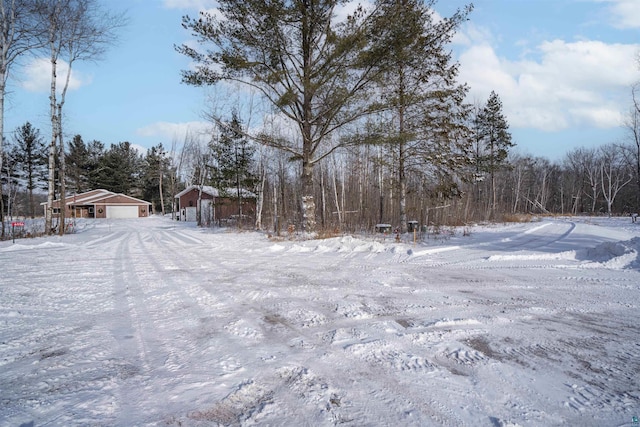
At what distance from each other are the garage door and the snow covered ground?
2027 inches

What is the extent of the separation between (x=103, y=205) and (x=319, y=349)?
58.6m

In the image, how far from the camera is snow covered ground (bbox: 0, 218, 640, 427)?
7.73 ft

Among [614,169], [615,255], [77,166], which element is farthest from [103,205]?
[614,169]

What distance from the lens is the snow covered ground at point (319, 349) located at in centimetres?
236

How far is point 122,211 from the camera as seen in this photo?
52.6 meters

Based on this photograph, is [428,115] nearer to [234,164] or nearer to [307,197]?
[307,197]

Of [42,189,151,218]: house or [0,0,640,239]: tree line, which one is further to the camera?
[42,189,151,218]: house

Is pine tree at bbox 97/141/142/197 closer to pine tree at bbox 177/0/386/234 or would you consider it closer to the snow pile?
pine tree at bbox 177/0/386/234

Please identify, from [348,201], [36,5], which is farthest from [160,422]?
[348,201]

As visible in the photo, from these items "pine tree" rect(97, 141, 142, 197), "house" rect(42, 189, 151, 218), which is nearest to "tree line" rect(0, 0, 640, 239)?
"house" rect(42, 189, 151, 218)

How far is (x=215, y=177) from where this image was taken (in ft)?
80.9

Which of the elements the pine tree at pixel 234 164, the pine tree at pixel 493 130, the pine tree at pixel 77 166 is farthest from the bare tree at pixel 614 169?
the pine tree at pixel 77 166

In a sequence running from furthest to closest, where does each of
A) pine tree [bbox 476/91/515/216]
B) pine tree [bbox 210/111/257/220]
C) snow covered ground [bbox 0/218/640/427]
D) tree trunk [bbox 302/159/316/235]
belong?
pine tree [bbox 476/91/515/216]
pine tree [bbox 210/111/257/220]
tree trunk [bbox 302/159/316/235]
snow covered ground [bbox 0/218/640/427]

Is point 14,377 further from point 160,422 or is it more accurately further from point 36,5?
point 36,5
